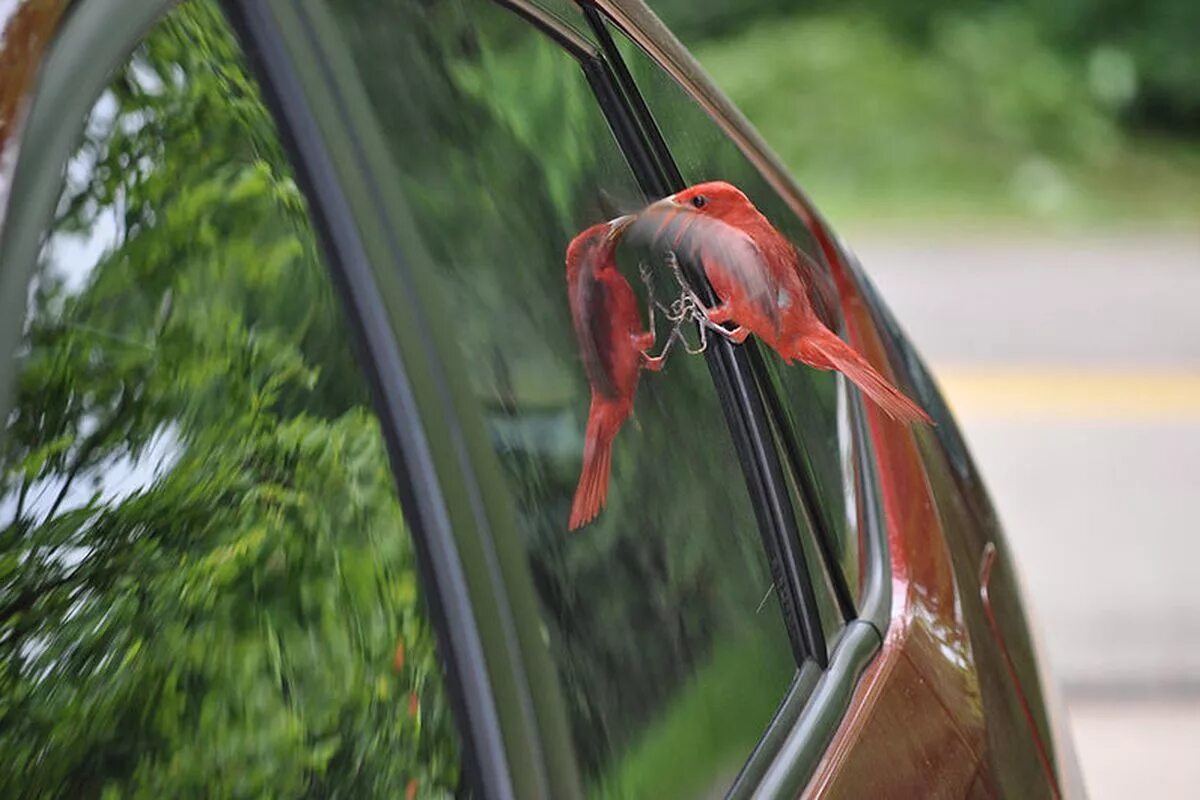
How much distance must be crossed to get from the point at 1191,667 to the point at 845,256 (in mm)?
2967

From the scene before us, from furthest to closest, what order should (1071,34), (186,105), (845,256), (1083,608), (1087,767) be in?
(1071,34)
(1083,608)
(1087,767)
(845,256)
(186,105)

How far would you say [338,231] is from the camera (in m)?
1.03

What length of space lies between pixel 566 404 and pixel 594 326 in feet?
0.20

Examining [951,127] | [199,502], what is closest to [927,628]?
[199,502]

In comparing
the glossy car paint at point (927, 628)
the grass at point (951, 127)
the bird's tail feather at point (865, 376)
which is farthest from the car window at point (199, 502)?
the grass at point (951, 127)

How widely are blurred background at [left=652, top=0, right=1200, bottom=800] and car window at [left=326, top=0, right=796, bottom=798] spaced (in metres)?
2.94

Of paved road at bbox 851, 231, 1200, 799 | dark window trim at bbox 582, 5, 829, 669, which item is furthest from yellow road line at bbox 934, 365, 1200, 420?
dark window trim at bbox 582, 5, 829, 669

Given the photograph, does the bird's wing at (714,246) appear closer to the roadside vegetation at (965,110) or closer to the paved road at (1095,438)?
the paved road at (1095,438)

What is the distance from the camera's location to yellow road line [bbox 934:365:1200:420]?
664 centimetres

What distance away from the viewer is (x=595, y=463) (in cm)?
119

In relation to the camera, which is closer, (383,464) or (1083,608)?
(383,464)

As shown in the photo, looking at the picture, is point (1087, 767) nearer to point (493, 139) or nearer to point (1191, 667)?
point (1191, 667)

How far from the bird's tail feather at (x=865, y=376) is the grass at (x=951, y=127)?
743 centimetres

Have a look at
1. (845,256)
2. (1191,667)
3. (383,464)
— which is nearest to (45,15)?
(383,464)
